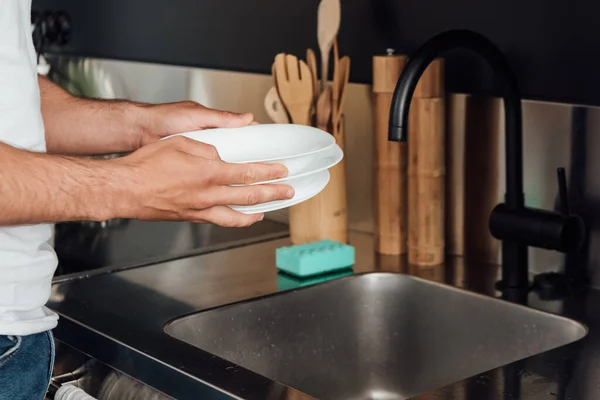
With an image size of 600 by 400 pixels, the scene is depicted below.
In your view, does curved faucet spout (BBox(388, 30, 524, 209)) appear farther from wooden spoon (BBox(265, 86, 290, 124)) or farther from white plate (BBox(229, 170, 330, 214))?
wooden spoon (BBox(265, 86, 290, 124))

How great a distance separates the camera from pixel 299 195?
1.28 meters

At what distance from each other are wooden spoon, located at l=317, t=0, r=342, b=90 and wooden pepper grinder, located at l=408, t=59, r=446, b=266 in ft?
0.71

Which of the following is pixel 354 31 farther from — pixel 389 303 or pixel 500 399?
pixel 500 399

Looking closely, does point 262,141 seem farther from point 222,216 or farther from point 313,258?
point 313,258

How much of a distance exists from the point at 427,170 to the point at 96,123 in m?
0.55

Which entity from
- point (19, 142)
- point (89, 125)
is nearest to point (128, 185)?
point (19, 142)

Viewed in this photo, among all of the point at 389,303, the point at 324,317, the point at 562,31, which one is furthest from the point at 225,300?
the point at 562,31

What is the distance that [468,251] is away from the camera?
1.84m

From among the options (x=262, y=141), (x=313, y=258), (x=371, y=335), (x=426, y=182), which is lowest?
(x=371, y=335)

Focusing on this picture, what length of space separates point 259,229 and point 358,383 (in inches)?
21.8

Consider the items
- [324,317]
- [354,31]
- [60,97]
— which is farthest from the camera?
[354,31]

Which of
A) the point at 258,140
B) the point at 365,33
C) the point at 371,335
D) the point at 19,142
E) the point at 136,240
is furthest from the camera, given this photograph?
the point at 136,240

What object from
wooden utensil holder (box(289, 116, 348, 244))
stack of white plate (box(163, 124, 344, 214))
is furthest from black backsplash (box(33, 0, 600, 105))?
stack of white plate (box(163, 124, 344, 214))

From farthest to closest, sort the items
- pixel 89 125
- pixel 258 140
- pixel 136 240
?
pixel 136 240 < pixel 89 125 < pixel 258 140
